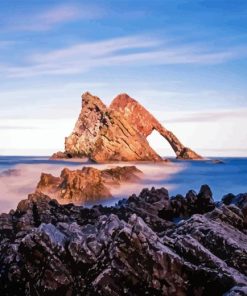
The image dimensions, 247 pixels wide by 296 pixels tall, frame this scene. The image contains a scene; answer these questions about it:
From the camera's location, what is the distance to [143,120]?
121188 mm

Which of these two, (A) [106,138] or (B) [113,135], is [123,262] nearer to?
(B) [113,135]

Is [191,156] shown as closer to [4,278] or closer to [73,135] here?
[73,135]

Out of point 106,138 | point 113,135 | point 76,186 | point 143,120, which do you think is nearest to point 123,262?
point 76,186

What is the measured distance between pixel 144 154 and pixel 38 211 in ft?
299

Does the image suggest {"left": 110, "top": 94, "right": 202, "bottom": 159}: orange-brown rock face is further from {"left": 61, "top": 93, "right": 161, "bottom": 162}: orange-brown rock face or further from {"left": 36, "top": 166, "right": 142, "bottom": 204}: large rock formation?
{"left": 36, "top": 166, "right": 142, "bottom": 204}: large rock formation

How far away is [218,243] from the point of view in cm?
795

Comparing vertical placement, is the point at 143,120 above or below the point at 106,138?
above

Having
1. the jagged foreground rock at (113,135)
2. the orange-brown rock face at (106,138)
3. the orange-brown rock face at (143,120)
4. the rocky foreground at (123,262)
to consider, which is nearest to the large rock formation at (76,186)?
the rocky foreground at (123,262)

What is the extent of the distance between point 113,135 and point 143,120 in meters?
24.5

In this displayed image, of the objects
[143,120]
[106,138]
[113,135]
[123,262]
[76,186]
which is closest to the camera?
[123,262]

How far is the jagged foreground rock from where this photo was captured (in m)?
98.3

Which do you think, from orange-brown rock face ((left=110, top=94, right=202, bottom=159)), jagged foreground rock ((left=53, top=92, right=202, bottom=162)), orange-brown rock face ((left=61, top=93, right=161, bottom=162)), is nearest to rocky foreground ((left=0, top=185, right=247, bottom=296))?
orange-brown rock face ((left=61, top=93, right=161, bottom=162))

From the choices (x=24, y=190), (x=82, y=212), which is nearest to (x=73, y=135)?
(x=24, y=190)

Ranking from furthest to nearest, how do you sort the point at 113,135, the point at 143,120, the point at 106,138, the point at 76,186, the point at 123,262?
1. the point at 143,120
2. the point at 106,138
3. the point at 113,135
4. the point at 76,186
5. the point at 123,262
